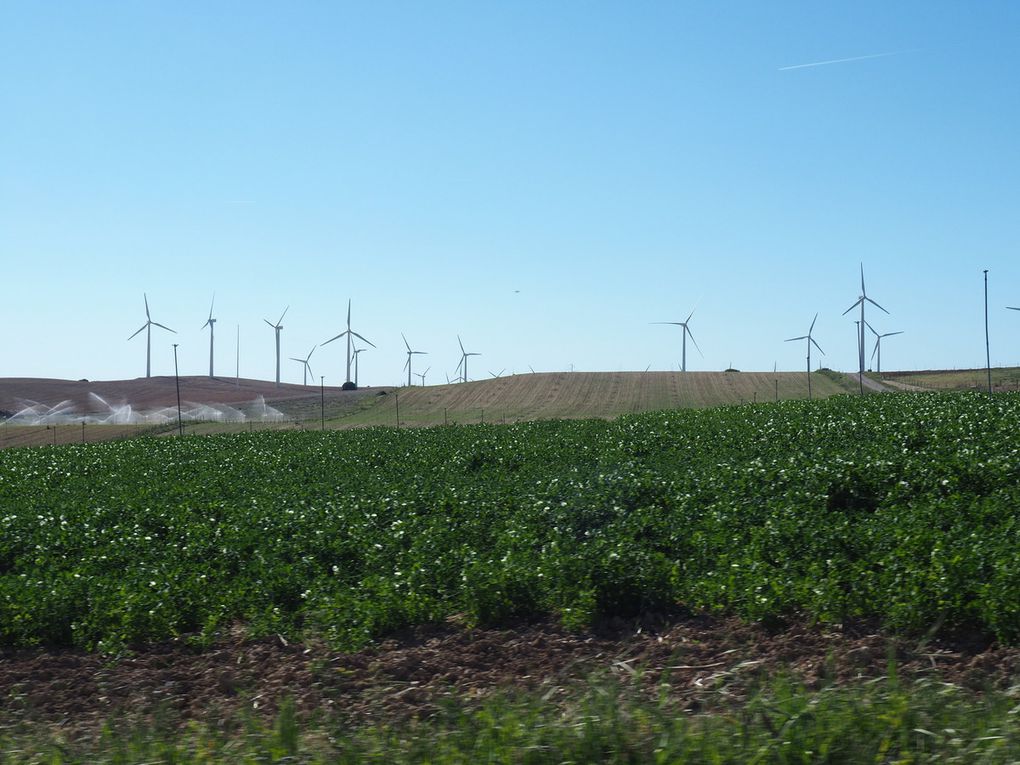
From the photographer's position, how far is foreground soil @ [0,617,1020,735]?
6996 millimetres

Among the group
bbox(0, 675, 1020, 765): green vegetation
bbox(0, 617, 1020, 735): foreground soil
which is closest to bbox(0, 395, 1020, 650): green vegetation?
bbox(0, 617, 1020, 735): foreground soil

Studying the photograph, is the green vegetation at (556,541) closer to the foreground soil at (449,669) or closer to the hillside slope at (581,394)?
the foreground soil at (449,669)

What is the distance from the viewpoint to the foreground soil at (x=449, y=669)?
700 centimetres

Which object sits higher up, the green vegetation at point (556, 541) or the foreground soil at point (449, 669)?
the green vegetation at point (556, 541)

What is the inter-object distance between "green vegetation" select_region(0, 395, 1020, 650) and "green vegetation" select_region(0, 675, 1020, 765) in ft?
8.02

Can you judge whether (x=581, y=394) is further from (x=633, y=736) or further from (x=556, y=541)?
(x=633, y=736)

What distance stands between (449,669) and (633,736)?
3024mm

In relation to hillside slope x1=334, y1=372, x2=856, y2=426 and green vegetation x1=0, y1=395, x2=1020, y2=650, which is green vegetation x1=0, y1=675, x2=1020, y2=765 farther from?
hillside slope x1=334, y1=372, x2=856, y2=426

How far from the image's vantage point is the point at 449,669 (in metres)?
8.16

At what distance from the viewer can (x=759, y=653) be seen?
7906 mm

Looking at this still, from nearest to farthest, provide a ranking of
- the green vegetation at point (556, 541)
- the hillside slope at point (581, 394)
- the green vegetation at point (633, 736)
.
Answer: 1. the green vegetation at point (633, 736)
2. the green vegetation at point (556, 541)
3. the hillside slope at point (581, 394)

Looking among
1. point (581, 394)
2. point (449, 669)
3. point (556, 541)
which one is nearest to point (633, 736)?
point (449, 669)

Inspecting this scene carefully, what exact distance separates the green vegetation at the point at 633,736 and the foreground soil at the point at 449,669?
0.53 meters

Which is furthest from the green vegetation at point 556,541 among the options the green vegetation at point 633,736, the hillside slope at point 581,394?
the hillside slope at point 581,394
